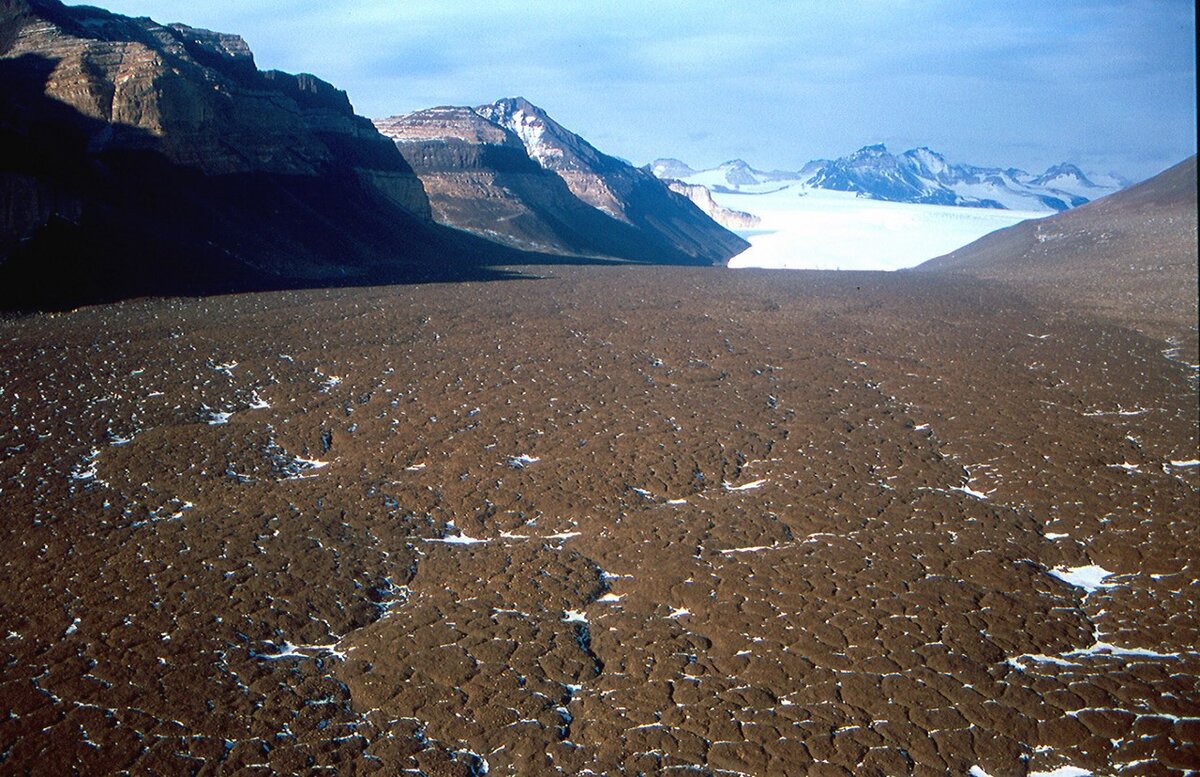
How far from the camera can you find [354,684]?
883 cm

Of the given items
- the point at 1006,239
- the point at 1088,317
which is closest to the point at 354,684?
the point at 1088,317

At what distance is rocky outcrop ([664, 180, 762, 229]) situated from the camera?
15575 centimetres

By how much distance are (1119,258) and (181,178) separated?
51247 mm

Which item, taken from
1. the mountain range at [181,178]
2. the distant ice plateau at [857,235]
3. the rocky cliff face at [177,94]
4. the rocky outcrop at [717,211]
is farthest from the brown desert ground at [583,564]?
the rocky outcrop at [717,211]

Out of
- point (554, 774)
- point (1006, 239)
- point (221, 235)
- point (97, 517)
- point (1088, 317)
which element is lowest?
point (554, 774)

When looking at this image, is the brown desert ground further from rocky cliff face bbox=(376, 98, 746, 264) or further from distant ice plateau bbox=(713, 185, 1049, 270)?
distant ice plateau bbox=(713, 185, 1049, 270)

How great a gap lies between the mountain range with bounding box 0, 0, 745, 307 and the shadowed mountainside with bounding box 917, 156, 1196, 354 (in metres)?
29.7

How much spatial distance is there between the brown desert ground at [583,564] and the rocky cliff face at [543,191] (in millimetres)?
52506

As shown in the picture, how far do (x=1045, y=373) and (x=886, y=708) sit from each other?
18.3 m

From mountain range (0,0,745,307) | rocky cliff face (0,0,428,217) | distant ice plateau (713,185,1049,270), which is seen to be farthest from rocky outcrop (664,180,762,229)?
rocky cliff face (0,0,428,217)

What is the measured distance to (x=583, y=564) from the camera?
11.8m

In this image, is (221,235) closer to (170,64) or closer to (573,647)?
(170,64)

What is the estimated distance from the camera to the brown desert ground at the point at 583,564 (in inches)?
314

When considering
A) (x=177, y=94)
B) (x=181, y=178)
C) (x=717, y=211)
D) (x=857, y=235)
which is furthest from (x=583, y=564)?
(x=717, y=211)
